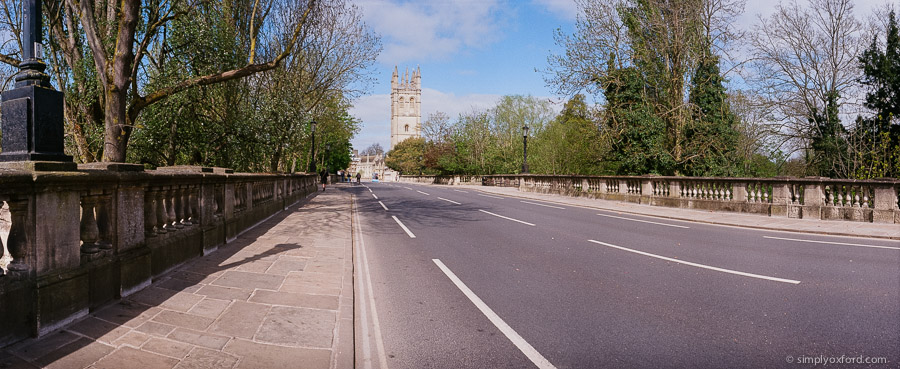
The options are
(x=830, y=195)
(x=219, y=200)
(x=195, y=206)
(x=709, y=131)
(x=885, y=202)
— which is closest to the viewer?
(x=195, y=206)

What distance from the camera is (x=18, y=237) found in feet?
11.2

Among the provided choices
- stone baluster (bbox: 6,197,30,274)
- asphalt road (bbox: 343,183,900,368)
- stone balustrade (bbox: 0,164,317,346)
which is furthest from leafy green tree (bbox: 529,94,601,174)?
stone baluster (bbox: 6,197,30,274)

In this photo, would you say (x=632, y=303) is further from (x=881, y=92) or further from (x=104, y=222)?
(x=881, y=92)

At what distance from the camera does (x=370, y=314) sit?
4754mm

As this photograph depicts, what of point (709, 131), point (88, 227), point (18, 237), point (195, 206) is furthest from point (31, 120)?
point (709, 131)

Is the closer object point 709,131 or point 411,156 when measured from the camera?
point 709,131

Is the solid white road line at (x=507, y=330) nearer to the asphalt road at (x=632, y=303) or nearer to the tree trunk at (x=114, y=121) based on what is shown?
the asphalt road at (x=632, y=303)

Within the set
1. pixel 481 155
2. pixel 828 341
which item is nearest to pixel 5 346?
pixel 828 341

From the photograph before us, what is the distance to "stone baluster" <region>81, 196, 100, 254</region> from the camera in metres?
4.12

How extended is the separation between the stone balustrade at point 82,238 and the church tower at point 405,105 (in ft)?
461

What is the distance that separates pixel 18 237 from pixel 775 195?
1795 cm

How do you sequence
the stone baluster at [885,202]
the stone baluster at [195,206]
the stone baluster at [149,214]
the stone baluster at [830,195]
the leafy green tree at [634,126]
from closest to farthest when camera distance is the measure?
the stone baluster at [149,214] < the stone baluster at [195,206] < the stone baluster at [885,202] < the stone baluster at [830,195] < the leafy green tree at [634,126]

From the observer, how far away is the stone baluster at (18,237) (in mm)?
3366

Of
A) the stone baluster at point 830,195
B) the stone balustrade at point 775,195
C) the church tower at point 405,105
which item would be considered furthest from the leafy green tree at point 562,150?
the church tower at point 405,105
